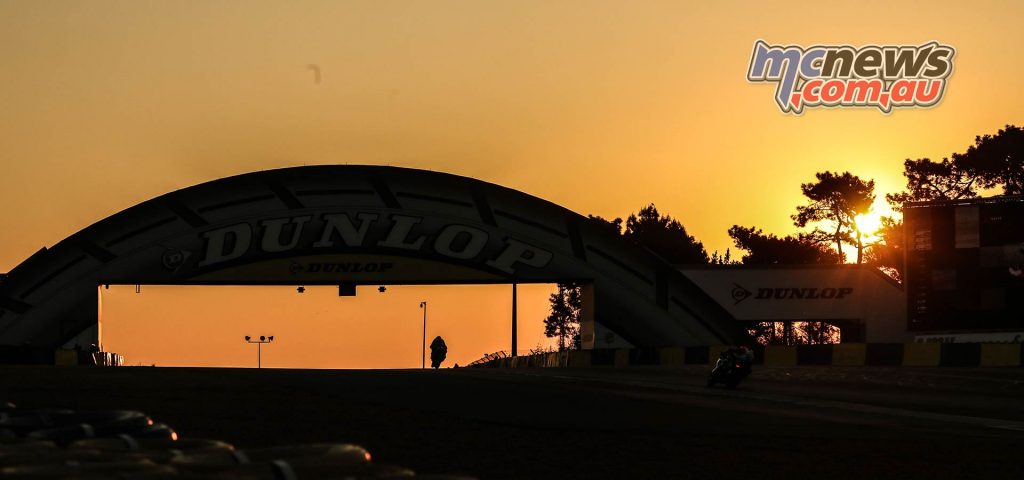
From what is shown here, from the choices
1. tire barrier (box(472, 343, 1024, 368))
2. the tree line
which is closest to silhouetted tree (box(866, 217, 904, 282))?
the tree line

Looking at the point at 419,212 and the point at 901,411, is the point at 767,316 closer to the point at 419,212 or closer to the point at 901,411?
the point at 419,212

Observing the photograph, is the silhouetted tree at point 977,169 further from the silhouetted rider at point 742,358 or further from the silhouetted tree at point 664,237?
the silhouetted rider at point 742,358

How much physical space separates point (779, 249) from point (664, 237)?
22.0 meters

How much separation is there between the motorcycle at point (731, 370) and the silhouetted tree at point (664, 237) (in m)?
82.0

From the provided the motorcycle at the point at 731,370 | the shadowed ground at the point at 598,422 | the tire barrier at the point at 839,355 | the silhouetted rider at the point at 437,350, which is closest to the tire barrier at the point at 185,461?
the shadowed ground at the point at 598,422

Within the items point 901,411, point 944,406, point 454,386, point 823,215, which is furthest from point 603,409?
point 823,215

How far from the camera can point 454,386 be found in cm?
2278

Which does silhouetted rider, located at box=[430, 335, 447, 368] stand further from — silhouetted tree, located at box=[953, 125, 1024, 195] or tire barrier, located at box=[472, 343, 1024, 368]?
silhouetted tree, located at box=[953, 125, 1024, 195]

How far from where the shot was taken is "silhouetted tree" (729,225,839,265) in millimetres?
100562

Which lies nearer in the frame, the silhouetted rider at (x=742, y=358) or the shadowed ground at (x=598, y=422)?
the shadowed ground at (x=598, y=422)

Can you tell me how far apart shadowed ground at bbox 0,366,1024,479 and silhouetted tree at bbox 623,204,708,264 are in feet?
276

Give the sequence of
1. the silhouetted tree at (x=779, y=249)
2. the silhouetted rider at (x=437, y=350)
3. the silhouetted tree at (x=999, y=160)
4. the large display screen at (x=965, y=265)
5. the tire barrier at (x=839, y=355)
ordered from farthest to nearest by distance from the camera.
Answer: the silhouetted tree at (x=779, y=249)
the silhouetted tree at (x=999, y=160)
the silhouetted rider at (x=437, y=350)
the large display screen at (x=965, y=265)
the tire barrier at (x=839, y=355)

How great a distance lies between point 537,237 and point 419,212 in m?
4.73

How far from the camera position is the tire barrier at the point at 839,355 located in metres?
34.5
